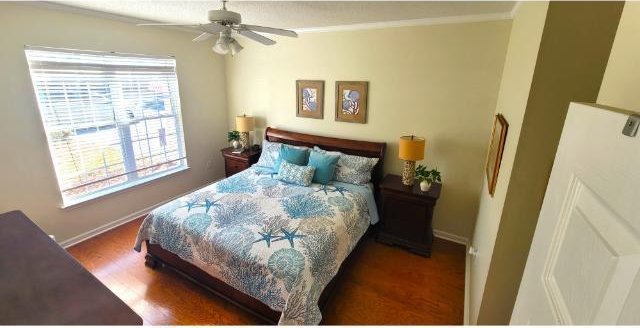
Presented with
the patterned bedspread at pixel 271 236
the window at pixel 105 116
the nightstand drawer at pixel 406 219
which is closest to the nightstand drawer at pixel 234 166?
the window at pixel 105 116

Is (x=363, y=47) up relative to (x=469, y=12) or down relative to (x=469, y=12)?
down

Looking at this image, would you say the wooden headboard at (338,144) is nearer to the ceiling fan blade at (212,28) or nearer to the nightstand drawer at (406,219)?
the nightstand drawer at (406,219)

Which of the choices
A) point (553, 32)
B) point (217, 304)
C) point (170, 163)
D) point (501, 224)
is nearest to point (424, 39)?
point (553, 32)

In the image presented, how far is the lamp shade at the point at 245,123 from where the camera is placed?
3.75 m

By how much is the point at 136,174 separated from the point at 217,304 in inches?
81.2

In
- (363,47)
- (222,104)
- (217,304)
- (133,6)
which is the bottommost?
(217,304)

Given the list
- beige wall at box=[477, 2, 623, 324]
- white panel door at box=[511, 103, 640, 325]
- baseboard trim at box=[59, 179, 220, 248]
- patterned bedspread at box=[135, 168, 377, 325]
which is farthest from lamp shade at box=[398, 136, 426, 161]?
baseboard trim at box=[59, 179, 220, 248]

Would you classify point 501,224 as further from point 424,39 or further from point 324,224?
point 424,39

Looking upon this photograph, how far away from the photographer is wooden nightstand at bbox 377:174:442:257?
2637 millimetres

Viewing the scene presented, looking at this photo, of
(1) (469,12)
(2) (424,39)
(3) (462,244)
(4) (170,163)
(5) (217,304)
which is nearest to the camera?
(5) (217,304)

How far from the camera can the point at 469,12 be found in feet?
7.68

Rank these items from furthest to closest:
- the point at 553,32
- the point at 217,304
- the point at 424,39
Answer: the point at 424,39
the point at 217,304
the point at 553,32

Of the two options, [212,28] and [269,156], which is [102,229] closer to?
[269,156]

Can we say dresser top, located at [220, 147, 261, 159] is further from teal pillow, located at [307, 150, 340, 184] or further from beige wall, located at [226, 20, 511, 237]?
teal pillow, located at [307, 150, 340, 184]
